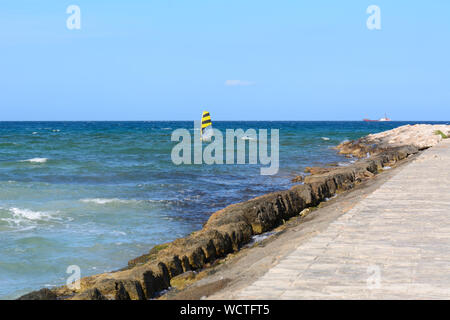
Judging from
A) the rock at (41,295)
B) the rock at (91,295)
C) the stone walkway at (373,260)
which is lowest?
the rock at (41,295)

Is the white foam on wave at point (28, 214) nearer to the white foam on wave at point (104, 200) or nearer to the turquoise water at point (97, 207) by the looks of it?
the turquoise water at point (97, 207)

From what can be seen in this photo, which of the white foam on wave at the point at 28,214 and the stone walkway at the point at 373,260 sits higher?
the stone walkway at the point at 373,260

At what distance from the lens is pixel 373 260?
16.7 ft

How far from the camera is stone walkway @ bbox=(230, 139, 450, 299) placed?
421 centimetres

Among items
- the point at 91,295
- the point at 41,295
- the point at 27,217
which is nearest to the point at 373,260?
the point at 91,295

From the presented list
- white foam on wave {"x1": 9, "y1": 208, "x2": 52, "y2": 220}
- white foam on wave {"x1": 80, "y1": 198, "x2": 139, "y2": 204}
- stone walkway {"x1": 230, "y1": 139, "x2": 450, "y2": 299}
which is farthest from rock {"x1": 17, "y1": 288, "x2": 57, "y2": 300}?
white foam on wave {"x1": 80, "y1": 198, "x2": 139, "y2": 204}

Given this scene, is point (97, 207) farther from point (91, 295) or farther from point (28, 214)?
point (91, 295)

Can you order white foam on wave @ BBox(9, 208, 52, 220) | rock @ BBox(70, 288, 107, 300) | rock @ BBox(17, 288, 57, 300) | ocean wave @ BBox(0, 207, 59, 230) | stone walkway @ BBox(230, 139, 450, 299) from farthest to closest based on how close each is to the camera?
white foam on wave @ BBox(9, 208, 52, 220) → ocean wave @ BBox(0, 207, 59, 230) → rock @ BBox(17, 288, 57, 300) → rock @ BBox(70, 288, 107, 300) → stone walkway @ BBox(230, 139, 450, 299)

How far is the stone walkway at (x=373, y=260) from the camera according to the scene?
421cm

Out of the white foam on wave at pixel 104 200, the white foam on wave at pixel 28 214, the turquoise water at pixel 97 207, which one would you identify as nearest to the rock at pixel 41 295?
the turquoise water at pixel 97 207

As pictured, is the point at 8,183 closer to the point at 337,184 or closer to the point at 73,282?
the point at 337,184

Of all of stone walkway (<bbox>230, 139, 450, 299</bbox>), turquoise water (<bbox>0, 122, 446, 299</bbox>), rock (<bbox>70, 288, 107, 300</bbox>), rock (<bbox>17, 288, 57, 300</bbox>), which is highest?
stone walkway (<bbox>230, 139, 450, 299</bbox>)

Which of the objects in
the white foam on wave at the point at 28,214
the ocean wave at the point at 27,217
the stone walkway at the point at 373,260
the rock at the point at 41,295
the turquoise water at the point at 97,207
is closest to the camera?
the stone walkway at the point at 373,260

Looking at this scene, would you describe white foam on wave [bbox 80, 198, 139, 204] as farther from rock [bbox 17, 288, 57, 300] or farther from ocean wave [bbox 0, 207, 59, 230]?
rock [bbox 17, 288, 57, 300]
